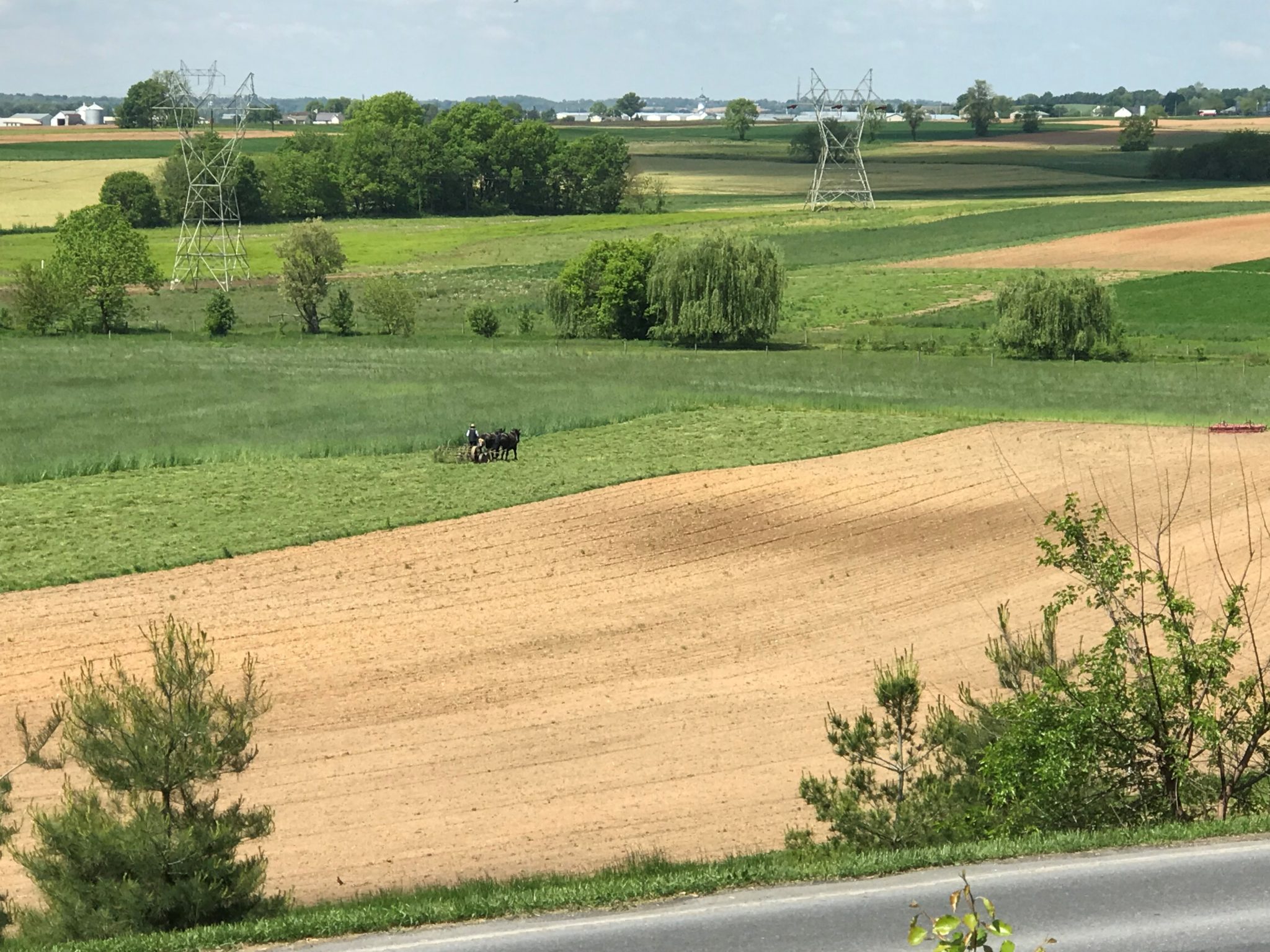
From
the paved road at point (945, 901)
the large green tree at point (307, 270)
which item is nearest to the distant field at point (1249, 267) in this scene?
the large green tree at point (307, 270)

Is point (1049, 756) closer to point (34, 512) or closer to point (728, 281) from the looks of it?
point (34, 512)

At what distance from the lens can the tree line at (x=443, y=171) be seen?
449 ft

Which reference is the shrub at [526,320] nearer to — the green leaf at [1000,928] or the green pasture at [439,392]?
the green pasture at [439,392]

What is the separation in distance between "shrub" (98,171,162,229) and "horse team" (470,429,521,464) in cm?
9473

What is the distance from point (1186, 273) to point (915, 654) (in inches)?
2575

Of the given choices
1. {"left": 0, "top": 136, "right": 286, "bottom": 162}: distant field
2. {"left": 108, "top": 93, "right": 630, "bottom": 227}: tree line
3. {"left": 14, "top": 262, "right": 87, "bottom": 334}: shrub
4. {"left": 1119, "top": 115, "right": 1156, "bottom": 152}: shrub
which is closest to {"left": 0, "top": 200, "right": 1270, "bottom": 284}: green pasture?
{"left": 108, "top": 93, "right": 630, "bottom": 227}: tree line

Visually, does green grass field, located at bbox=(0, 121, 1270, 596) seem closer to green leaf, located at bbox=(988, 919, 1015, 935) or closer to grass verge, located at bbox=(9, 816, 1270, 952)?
grass verge, located at bbox=(9, 816, 1270, 952)

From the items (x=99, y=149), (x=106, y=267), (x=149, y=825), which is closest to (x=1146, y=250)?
(x=106, y=267)

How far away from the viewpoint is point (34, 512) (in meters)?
35.0

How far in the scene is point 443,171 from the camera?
143m

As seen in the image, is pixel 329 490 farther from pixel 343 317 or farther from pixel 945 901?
pixel 343 317

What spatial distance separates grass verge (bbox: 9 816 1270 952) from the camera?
40.6 ft

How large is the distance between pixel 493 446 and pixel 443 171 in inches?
4216

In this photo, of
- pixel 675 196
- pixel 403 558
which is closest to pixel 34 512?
pixel 403 558
